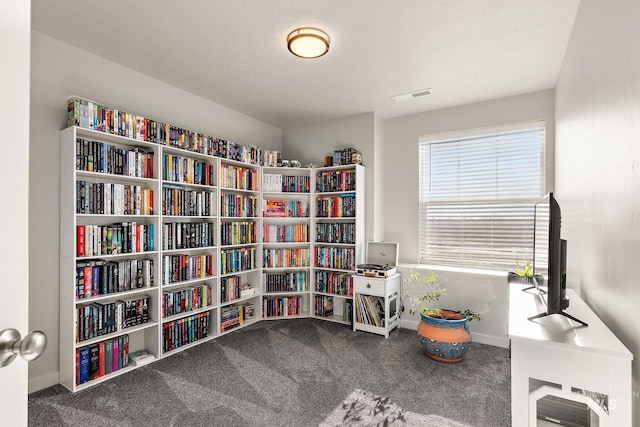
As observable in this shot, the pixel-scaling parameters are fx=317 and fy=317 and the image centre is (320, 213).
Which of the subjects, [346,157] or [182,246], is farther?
[346,157]

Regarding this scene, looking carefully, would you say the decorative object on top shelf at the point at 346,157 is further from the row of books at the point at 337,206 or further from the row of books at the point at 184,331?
the row of books at the point at 184,331

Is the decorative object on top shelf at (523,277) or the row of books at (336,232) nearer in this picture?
the decorative object on top shelf at (523,277)

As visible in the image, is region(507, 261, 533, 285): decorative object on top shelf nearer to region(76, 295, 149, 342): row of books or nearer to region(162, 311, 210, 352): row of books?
region(162, 311, 210, 352): row of books

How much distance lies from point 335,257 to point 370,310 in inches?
28.7

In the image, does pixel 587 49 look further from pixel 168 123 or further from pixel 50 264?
pixel 50 264

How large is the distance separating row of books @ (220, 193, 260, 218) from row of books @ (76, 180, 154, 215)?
0.75m

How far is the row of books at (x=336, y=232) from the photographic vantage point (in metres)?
3.68

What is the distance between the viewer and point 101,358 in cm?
237

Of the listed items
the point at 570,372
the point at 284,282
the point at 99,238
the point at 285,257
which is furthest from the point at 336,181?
the point at 570,372

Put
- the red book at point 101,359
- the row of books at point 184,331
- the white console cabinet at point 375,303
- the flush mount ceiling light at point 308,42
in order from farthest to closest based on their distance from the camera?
the white console cabinet at point 375,303, the row of books at point 184,331, the red book at point 101,359, the flush mount ceiling light at point 308,42

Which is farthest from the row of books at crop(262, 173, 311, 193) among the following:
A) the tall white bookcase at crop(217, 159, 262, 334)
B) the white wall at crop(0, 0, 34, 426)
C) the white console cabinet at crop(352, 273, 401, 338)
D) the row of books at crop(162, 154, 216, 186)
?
the white wall at crop(0, 0, 34, 426)

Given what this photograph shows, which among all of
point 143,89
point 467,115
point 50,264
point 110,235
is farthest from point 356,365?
point 143,89

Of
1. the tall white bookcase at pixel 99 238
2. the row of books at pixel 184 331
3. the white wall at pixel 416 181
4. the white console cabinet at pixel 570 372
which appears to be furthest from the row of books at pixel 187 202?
the white console cabinet at pixel 570 372

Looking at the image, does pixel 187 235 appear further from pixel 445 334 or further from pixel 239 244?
pixel 445 334
